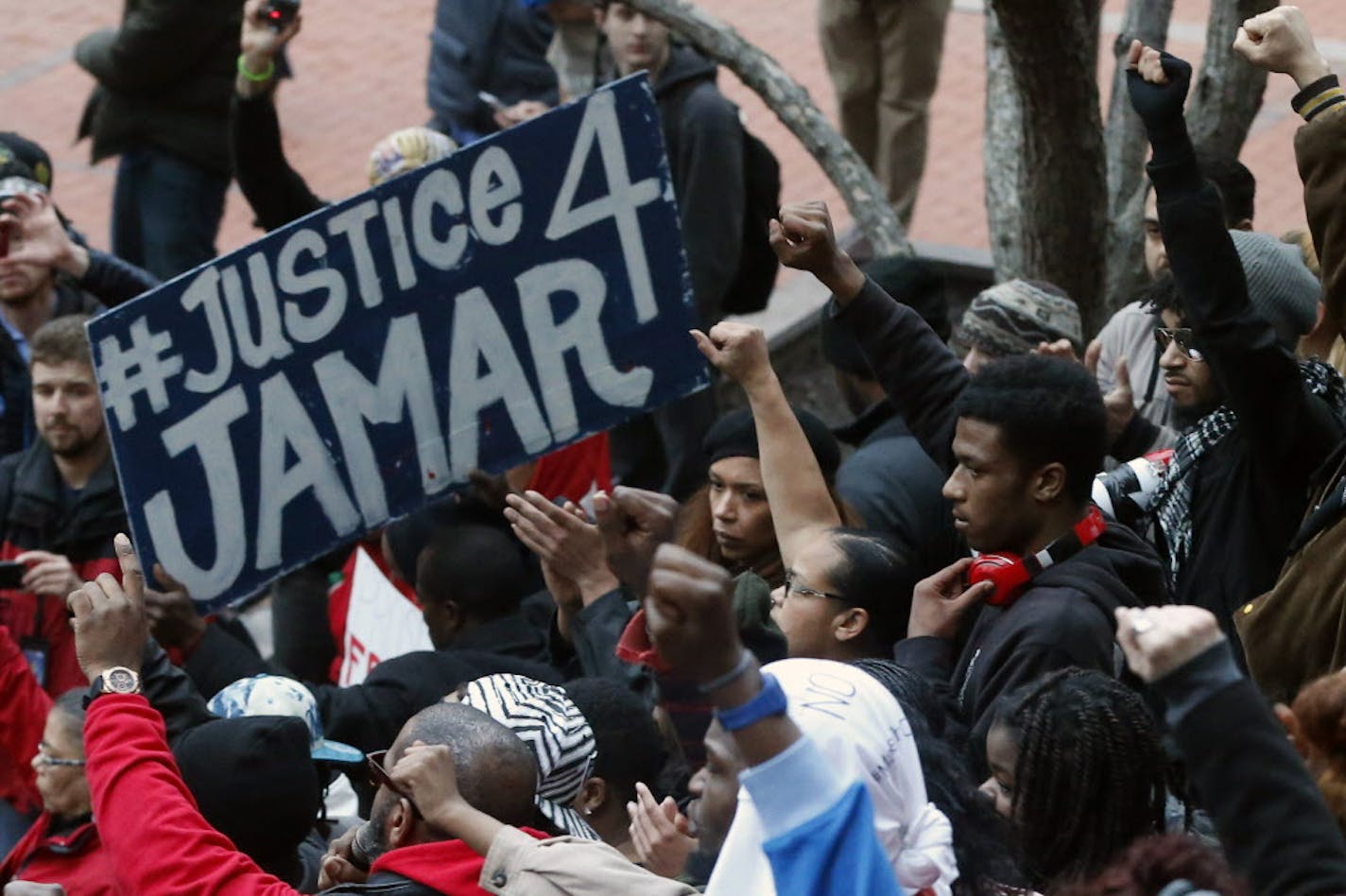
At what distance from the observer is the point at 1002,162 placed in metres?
6.52

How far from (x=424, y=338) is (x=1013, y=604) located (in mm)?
1923

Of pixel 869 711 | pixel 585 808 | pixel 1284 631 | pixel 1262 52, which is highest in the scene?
pixel 1262 52

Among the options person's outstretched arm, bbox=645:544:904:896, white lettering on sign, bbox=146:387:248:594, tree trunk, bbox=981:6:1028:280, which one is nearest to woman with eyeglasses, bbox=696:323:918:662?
white lettering on sign, bbox=146:387:248:594

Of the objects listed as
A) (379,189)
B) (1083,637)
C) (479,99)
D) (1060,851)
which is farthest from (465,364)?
(479,99)

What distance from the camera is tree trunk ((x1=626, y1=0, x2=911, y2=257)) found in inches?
259

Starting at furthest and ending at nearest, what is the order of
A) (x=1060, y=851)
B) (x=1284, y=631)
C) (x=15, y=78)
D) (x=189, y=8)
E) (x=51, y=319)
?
(x=15, y=78)
(x=189, y=8)
(x=51, y=319)
(x=1284, y=631)
(x=1060, y=851)

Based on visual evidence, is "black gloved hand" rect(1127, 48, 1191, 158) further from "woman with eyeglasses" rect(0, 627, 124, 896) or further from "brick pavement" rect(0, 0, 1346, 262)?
"brick pavement" rect(0, 0, 1346, 262)

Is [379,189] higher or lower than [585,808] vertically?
higher

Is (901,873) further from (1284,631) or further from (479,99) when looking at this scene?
(479,99)

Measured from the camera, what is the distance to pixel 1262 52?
4035mm

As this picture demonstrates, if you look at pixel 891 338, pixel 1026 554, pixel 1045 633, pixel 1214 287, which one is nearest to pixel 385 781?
pixel 1045 633

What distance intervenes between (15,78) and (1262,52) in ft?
33.0

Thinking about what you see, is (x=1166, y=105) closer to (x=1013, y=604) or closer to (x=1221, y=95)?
(x=1013, y=604)

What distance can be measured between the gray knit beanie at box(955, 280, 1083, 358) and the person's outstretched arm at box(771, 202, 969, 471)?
65cm
